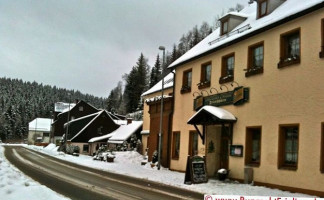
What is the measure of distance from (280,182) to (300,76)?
4.70 m

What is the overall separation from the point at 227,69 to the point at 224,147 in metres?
4.58

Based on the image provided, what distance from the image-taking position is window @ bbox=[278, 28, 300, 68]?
56.0ft

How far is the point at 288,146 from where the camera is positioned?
669 inches

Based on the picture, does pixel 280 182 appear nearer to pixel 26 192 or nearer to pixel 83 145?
pixel 26 192


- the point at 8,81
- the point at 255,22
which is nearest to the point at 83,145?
the point at 255,22

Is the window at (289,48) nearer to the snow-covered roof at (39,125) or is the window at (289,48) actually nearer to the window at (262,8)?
the window at (262,8)

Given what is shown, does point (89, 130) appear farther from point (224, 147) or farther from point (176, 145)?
point (224, 147)

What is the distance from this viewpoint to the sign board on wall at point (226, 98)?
20031 millimetres

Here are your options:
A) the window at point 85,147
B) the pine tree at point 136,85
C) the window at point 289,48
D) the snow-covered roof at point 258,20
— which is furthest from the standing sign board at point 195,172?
the pine tree at point 136,85

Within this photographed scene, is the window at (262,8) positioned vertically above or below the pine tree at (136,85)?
below

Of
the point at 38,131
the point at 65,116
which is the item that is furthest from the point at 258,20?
the point at 38,131

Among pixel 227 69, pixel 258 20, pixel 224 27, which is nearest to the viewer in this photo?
pixel 258 20

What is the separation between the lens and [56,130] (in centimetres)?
8519

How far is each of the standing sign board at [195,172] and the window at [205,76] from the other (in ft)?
20.9
